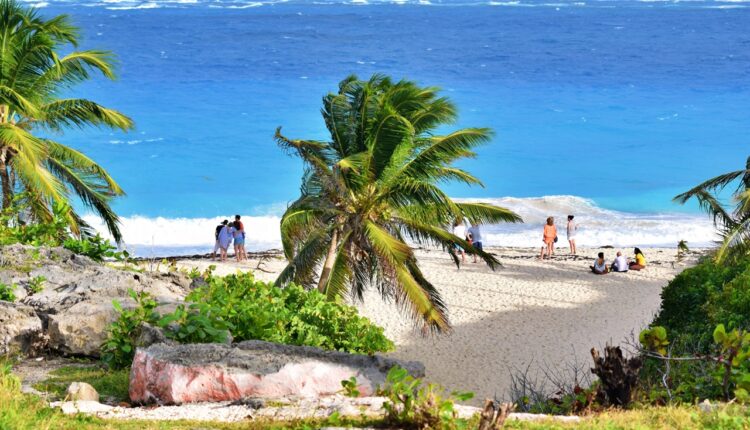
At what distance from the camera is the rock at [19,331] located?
11.0 metres

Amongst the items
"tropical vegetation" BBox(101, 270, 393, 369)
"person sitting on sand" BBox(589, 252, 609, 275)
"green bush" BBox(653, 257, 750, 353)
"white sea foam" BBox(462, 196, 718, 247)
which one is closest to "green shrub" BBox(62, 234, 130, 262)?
"tropical vegetation" BBox(101, 270, 393, 369)

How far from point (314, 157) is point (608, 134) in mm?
41638

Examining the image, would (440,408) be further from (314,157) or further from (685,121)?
(685,121)

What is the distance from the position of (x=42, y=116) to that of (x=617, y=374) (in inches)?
483

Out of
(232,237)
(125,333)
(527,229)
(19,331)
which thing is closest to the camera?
(125,333)

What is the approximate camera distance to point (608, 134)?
55.9 meters

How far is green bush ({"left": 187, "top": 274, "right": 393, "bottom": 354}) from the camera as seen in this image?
37.3ft

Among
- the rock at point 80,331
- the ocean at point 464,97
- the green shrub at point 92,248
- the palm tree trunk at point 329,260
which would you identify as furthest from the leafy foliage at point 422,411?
the ocean at point 464,97

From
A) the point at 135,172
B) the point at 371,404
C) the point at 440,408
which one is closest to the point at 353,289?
the point at 371,404

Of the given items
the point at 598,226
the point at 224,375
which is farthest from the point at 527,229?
the point at 224,375

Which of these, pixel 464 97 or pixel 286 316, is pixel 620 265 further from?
pixel 464 97

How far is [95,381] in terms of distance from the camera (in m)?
9.92

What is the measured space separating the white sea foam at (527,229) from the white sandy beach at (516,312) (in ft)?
17.7

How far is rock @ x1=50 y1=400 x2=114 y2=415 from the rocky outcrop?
2341 millimetres
